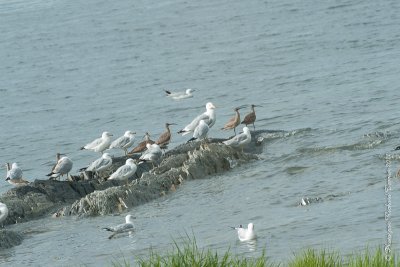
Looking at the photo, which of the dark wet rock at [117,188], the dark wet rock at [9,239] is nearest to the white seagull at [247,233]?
the dark wet rock at [9,239]

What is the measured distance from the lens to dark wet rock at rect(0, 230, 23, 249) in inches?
585

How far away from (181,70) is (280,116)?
10570 millimetres

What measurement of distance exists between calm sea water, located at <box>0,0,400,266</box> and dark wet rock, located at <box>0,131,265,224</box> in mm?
226

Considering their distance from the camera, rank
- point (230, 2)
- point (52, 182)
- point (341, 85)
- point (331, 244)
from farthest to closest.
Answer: point (230, 2) < point (341, 85) < point (52, 182) < point (331, 244)

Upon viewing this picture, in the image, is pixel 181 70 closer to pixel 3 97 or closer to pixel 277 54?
pixel 277 54

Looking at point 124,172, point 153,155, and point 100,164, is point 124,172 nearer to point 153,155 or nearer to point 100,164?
point 100,164

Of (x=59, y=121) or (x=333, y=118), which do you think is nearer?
(x=333, y=118)

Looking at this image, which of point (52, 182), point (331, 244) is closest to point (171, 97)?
point (52, 182)

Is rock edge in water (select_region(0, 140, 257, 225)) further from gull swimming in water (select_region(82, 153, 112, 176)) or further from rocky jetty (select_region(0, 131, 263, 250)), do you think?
gull swimming in water (select_region(82, 153, 112, 176))

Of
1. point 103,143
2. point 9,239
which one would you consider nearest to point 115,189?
point 9,239

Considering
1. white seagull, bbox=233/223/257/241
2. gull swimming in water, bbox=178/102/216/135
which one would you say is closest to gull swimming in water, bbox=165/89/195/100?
gull swimming in water, bbox=178/102/216/135

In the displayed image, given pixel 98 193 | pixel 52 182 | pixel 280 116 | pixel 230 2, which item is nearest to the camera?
pixel 98 193

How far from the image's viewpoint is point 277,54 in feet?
111

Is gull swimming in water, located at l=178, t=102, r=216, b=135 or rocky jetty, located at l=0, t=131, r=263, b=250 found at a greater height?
rocky jetty, located at l=0, t=131, r=263, b=250
